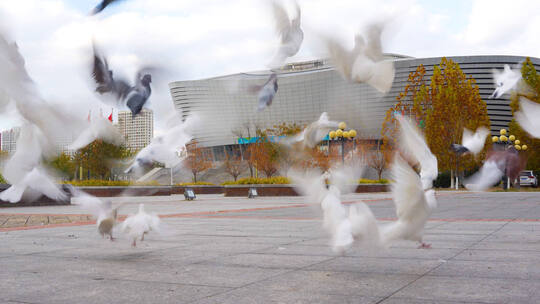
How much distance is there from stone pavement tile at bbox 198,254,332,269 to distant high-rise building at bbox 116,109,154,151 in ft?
5.95

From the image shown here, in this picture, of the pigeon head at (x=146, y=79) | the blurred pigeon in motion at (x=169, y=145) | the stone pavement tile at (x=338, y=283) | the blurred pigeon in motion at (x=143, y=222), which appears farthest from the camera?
the blurred pigeon in motion at (x=143, y=222)

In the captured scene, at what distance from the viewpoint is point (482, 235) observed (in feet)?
34.9

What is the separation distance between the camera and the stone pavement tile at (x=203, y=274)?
6.10 meters

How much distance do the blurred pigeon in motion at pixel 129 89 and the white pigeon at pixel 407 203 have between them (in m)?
2.74

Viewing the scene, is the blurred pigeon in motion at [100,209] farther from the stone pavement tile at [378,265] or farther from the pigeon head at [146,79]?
the stone pavement tile at [378,265]

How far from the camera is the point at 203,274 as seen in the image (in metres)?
6.55

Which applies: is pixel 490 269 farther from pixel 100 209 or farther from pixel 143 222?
pixel 100 209

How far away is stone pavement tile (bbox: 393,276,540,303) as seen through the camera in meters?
5.07

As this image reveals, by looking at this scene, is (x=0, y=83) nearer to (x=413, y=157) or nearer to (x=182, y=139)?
(x=182, y=139)

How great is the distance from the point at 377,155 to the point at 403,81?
25256 millimetres

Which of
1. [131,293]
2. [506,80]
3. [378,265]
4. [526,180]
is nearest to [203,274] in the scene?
[131,293]

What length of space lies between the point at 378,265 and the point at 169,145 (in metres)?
3.02

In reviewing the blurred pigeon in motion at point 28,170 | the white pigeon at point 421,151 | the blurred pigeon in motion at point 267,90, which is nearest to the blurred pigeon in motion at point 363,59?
the white pigeon at point 421,151

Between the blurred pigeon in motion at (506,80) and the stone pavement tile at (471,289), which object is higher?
the blurred pigeon in motion at (506,80)
